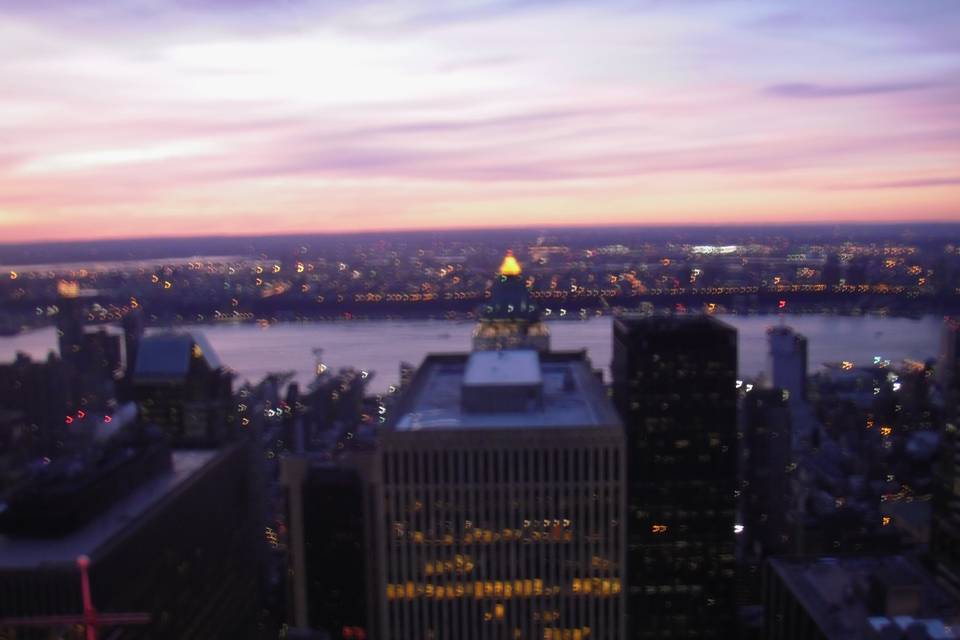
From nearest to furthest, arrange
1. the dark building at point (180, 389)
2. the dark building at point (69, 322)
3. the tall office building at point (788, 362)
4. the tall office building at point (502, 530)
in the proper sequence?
the tall office building at point (502, 530), the dark building at point (180, 389), the dark building at point (69, 322), the tall office building at point (788, 362)

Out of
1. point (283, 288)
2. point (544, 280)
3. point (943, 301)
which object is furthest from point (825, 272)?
point (283, 288)

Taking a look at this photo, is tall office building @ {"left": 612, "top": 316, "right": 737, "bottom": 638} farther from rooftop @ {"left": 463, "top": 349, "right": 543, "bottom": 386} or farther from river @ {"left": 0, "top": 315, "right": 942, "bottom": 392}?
river @ {"left": 0, "top": 315, "right": 942, "bottom": 392}

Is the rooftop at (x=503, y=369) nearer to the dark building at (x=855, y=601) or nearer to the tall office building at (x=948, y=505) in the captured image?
the dark building at (x=855, y=601)

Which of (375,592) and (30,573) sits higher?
(30,573)

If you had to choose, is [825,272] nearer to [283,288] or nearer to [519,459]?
[283,288]

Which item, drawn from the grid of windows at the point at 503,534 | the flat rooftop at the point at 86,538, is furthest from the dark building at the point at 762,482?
the flat rooftop at the point at 86,538

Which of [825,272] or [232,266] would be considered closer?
[825,272]

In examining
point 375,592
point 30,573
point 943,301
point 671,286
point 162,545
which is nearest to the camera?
point 30,573
